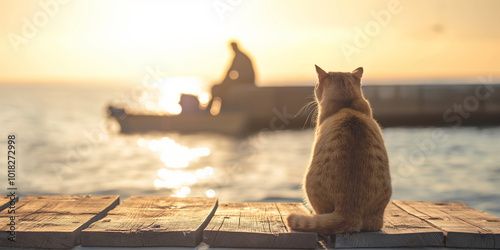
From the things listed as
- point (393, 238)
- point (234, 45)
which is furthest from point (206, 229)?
point (234, 45)

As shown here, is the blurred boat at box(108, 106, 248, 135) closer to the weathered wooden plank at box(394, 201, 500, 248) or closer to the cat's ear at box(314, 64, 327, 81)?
the cat's ear at box(314, 64, 327, 81)

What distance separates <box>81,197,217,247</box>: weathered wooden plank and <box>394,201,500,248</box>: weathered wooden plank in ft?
4.46

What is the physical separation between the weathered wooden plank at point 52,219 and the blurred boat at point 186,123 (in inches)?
642

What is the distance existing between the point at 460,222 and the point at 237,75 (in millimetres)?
16549

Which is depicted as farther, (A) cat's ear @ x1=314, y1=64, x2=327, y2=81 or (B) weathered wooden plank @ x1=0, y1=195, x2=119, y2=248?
(A) cat's ear @ x1=314, y1=64, x2=327, y2=81

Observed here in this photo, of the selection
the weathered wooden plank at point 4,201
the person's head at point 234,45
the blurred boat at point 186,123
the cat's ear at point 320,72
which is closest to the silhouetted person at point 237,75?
the person's head at point 234,45

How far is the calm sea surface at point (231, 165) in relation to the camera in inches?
525

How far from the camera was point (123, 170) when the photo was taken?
1673 cm

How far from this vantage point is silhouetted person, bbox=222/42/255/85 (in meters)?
18.0

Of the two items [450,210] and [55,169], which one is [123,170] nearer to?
[55,169]

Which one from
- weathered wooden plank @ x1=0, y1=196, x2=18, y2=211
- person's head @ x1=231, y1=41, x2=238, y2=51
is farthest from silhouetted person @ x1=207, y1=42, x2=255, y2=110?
weathered wooden plank @ x1=0, y1=196, x2=18, y2=211

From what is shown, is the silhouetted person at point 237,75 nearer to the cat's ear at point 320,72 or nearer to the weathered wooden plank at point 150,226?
the cat's ear at point 320,72

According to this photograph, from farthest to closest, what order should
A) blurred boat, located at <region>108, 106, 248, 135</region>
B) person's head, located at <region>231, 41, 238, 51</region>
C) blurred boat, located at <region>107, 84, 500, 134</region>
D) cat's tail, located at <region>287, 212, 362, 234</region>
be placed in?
blurred boat, located at <region>107, 84, 500, 134</region> → blurred boat, located at <region>108, 106, 248, 135</region> → person's head, located at <region>231, 41, 238, 51</region> → cat's tail, located at <region>287, 212, 362, 234</region>

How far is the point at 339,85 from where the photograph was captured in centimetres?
365
